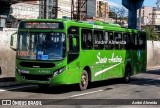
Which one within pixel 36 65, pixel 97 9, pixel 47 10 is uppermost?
pixel 97 9

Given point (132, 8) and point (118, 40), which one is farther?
point (132, 8)

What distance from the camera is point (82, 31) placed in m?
16.6

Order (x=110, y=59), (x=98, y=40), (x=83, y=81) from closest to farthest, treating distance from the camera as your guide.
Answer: (x=83, y=81) < (x=98, y=40) < (x=110, y=59)

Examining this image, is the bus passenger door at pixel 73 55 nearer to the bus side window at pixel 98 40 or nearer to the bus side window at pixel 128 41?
the bus side window at pixel 98 40

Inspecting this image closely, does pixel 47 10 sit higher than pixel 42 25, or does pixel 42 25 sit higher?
pixel 47 10

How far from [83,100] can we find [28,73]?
119 inches

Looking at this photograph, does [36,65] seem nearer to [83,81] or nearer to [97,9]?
[83,81]

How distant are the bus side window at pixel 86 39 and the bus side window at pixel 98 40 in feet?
1.63

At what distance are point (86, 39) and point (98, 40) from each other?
1392 millimetres

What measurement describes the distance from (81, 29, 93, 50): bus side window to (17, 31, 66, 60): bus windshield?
1512 millimetres

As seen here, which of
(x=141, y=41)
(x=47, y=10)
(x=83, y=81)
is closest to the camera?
(x=83, y=81)

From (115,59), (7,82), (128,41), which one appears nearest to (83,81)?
(115,59)

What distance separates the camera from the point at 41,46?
50.6 ft

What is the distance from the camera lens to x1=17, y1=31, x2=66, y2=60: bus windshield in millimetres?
15218
